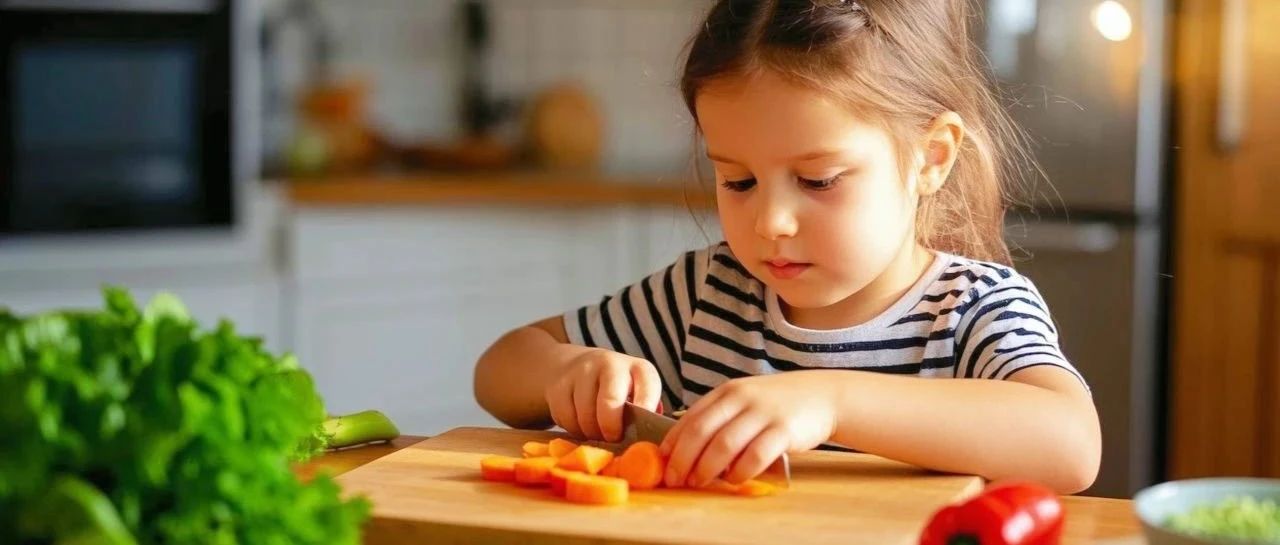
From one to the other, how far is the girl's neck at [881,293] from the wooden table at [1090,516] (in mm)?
364

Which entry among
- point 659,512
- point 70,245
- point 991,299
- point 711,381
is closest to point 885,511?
point 659,512

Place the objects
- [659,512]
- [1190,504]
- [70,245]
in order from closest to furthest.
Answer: [1190,504]
[659,512]
[70,245]

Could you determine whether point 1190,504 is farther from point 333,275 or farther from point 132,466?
point 333,275

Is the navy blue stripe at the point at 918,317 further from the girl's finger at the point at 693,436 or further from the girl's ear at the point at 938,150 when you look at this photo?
the girl's finger at the point at 693,436

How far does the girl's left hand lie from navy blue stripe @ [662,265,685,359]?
1.46 feet

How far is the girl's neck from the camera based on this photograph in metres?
1.47

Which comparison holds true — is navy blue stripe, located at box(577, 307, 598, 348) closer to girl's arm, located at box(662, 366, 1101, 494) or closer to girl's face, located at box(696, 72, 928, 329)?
girl's face, located at box(696, 72, 928, 329)

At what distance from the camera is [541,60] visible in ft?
14.0

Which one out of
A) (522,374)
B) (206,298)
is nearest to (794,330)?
(522,374)

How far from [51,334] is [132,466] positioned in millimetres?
98

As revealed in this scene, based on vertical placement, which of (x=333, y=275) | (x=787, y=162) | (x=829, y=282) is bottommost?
(x=333, y=275)

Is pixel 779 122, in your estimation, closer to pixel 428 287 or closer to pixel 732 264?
pixel 732 264

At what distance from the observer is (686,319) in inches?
63.2

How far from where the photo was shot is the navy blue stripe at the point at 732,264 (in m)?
1.57
